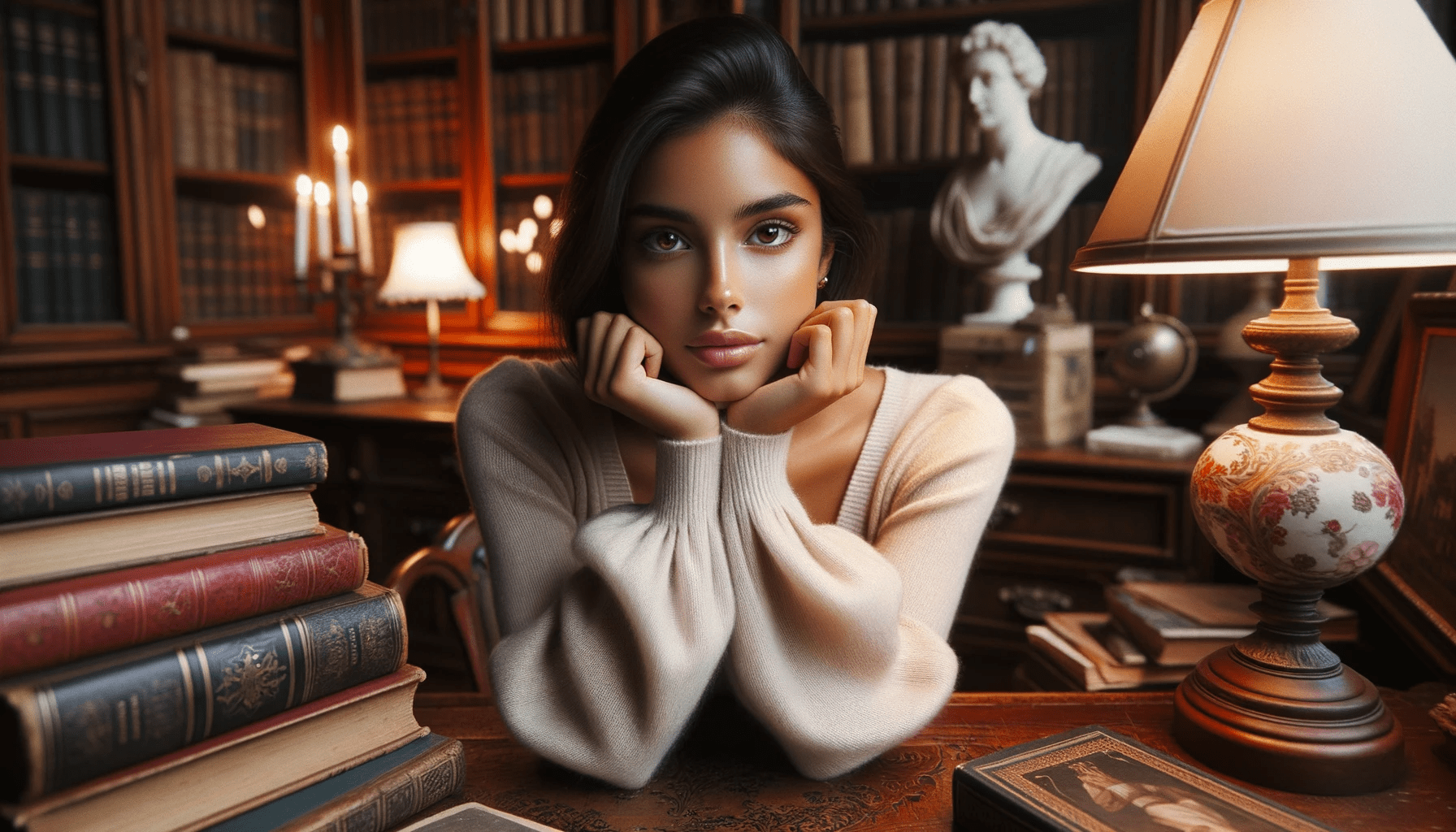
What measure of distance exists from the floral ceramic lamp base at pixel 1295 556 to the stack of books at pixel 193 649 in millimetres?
590

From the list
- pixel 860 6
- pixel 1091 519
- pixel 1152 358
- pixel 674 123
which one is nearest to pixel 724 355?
pixel 674 123

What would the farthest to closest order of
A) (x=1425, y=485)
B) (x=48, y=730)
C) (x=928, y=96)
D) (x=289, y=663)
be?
1. (x=928, y=96)
2. (x=1425, y=485)
3. (x=289, y=663)
4. (x=48, y=730)

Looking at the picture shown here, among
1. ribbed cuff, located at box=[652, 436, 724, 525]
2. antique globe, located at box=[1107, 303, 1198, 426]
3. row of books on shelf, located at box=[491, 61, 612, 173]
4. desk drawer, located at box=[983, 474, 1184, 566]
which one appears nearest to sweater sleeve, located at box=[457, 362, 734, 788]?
ribbed cuff, located at box=[652, 436, 724, 525]

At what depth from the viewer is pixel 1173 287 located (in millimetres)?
2047

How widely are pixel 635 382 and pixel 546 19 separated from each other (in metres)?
2.28

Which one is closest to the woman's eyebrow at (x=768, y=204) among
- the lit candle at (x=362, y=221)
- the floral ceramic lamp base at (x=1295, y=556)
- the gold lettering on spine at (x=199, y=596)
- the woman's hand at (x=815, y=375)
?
the woman's hand at (x=815, y=375)

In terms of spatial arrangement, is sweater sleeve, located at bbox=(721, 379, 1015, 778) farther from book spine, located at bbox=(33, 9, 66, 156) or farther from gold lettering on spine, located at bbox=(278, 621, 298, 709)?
book spine, located at bbox=(33, 9, 66, 156)

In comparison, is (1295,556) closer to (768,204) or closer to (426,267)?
(768,204)

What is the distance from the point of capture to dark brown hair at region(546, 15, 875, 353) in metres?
0.85

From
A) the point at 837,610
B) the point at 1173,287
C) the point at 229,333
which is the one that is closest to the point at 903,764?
the point at 837,610

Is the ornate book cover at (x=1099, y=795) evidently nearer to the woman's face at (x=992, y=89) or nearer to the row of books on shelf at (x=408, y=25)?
the woman's face at (x=992, y=89)

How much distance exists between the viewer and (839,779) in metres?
0.71

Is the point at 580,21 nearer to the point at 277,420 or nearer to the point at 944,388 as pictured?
the point at 277,420

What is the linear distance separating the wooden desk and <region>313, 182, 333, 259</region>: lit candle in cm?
198
